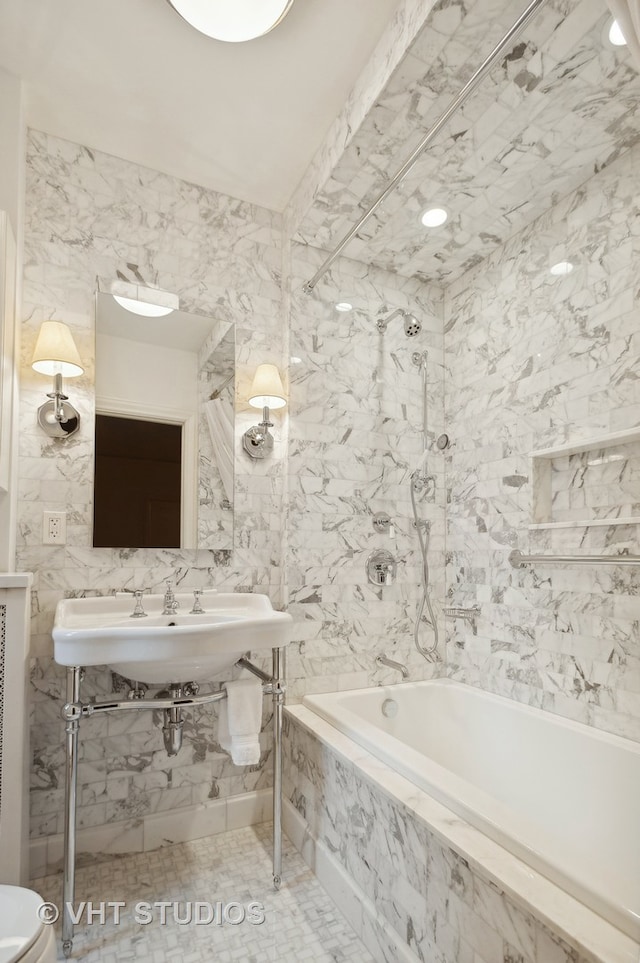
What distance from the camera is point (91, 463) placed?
1958 mm

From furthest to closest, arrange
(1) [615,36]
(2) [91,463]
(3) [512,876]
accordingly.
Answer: (2) [91,463] < (1) [615,36] < (3) [512,876]

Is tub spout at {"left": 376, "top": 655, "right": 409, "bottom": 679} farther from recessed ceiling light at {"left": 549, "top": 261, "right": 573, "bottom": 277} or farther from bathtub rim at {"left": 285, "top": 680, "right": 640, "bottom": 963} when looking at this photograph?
recessed ceiling light at {"left": 549, "top": 261, "right": 573, "bottom": 277}

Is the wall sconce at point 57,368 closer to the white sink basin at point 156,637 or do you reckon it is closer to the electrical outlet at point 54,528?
the electrical outlet at point 54,528

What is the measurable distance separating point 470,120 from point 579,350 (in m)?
0.86

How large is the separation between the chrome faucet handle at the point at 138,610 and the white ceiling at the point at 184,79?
172 centimetres

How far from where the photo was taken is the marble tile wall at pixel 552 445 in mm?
1766

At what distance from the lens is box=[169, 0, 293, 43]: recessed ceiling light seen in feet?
4.72

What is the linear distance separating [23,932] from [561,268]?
2.50 metres

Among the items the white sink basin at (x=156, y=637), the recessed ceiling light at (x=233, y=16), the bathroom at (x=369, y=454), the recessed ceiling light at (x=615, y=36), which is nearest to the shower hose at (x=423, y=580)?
the bathroom at (x=369, y=454)

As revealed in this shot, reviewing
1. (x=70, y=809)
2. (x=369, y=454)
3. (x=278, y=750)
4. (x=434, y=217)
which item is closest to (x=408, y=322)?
(x=434, y=217)

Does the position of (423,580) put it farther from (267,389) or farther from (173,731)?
(173,731)

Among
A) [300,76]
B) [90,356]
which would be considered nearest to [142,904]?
[90,356]

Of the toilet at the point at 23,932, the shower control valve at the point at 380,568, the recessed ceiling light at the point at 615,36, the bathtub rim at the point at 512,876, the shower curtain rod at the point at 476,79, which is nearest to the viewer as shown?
the bathtub rim at the point at 512,876

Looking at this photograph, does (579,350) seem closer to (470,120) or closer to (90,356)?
(470,120)
